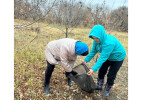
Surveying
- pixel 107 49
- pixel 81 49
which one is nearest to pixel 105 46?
pixel 107 49

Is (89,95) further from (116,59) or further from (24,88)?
(24,88)

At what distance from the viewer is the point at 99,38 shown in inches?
66.9

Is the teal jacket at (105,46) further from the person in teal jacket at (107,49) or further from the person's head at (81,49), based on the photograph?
the person's head at (81,49)

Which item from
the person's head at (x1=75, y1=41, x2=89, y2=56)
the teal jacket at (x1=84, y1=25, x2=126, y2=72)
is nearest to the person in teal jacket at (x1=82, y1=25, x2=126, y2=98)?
the teal jacket at (x1=84, y1=25, x2=126, y2=72)

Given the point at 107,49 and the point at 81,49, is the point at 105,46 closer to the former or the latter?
the point at 107,49

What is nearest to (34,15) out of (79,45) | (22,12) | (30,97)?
(22,12)

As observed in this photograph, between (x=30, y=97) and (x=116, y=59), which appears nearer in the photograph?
(x=116, y=59)

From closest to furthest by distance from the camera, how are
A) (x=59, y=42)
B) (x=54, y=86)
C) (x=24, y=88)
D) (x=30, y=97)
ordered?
(x=59, y=42)
(x=30, y=97)
(x=24, y=88)
(x=54, y=86)

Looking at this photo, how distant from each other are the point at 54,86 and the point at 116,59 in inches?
55.1

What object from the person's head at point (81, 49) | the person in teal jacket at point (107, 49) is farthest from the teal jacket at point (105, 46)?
the person's head at point (81, 49)

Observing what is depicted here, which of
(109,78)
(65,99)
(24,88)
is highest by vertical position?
(109,78)

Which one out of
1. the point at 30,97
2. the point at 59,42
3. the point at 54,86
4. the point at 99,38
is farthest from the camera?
the point at 54,86

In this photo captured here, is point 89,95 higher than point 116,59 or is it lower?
lower

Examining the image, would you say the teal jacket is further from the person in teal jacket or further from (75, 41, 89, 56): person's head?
(75, 41, 89, 56): person's head
